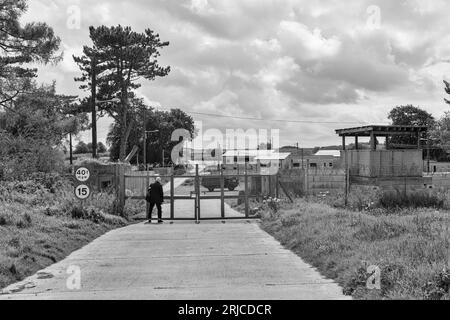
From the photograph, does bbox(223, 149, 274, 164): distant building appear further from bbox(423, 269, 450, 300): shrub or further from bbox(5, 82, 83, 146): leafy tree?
bbox(423, 269, 450, 300): shrub

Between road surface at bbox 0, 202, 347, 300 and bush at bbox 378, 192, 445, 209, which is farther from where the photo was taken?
bush at bbox 378, 192, 445, 209

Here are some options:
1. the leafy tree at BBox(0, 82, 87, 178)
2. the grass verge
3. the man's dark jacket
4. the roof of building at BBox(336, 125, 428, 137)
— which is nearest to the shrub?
the grass verge

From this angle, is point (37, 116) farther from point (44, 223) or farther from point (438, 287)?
point (438, 287)

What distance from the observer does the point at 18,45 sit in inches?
1029

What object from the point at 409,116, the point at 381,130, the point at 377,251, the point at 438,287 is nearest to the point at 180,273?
the point at 377,251

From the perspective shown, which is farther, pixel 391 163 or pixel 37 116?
pixel 391 163

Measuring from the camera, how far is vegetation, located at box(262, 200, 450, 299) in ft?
22.1

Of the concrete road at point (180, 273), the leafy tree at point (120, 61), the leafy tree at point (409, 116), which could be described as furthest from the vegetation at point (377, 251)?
the leafy tree at point (409, 116)

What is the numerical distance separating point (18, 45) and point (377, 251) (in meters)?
22.4

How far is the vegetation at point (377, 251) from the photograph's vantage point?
6742 mm

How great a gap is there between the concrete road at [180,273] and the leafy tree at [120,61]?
105ft

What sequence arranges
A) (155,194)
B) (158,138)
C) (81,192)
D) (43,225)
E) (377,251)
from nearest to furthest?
1. (377,251)
2. (43,225)
3. (81,192)
4. (155,194)
5. (158,138)

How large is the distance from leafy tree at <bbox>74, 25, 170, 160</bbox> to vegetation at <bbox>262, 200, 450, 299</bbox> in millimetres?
33010
